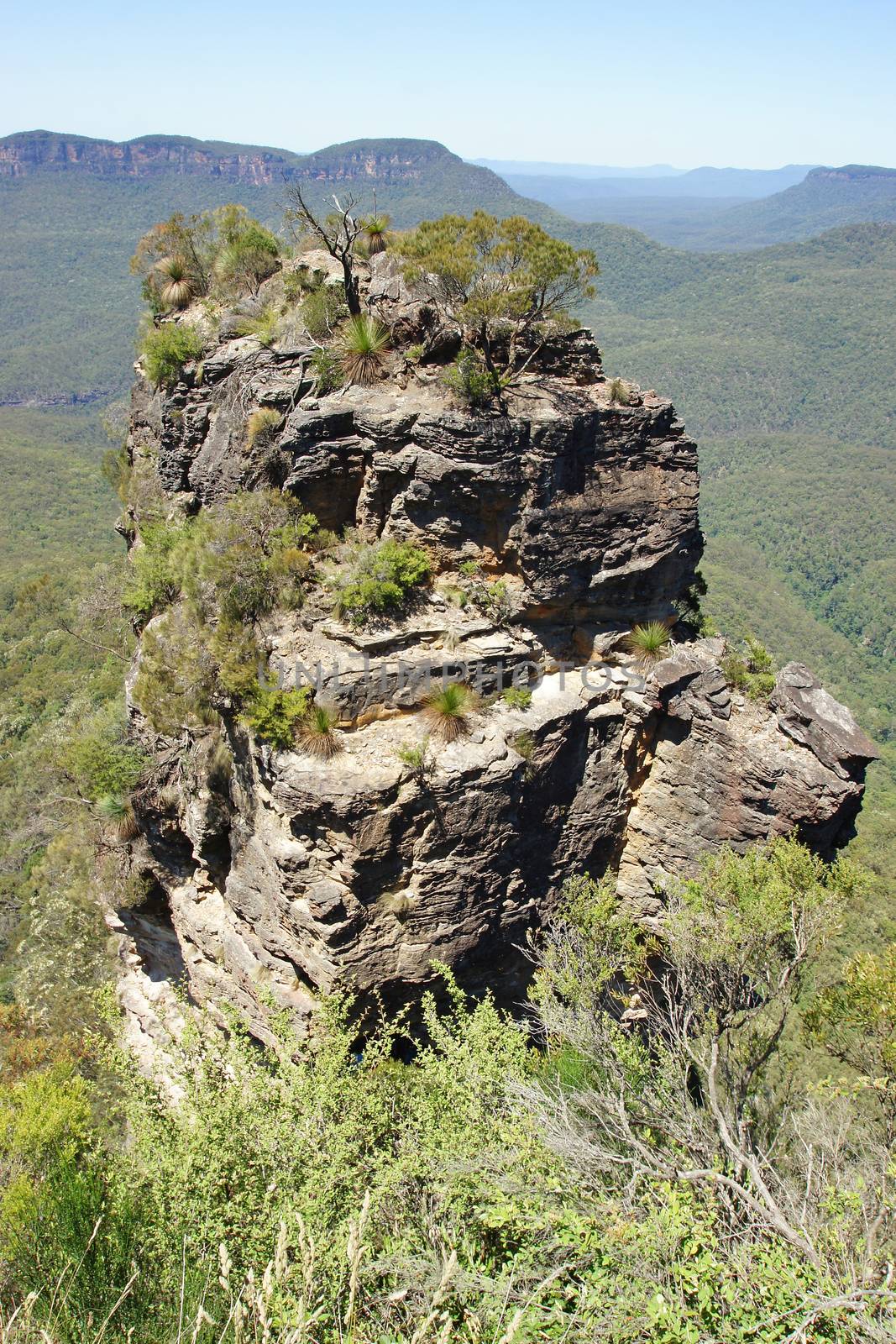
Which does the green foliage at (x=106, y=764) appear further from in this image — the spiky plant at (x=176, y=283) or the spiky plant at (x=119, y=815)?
the spiky plant at (x=176, y=283)

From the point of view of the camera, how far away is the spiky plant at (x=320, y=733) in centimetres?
1275

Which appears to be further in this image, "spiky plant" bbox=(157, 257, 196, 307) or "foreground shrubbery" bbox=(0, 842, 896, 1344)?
"spiky plant" bbox=(157, 257, 196, 307)

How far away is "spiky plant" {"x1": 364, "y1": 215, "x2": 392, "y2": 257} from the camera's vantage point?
1712 cm

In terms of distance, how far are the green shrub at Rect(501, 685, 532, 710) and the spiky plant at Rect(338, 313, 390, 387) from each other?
640 centimetres

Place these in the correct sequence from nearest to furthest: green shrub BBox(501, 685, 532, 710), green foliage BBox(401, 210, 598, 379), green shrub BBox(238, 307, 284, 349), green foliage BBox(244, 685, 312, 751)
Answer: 1. green foliage BBox(244, 685, 312, 751)
2. green shrub BBox(501, 685, 532, 710)
3. green foliage BBox(401, 210, 598, 379)
4. green shrub BBox(238, 307, 284, 349)

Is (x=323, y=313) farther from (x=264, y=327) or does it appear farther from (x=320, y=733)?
(x=320, y=733)

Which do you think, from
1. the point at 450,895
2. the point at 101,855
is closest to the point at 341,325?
the point at 450,895

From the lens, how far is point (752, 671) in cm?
1538

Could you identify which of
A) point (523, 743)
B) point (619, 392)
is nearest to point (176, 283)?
point (619, 392)

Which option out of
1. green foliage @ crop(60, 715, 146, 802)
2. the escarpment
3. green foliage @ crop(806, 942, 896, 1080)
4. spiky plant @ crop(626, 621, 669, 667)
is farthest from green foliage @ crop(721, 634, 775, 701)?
green foliage @ crop(60, 715, 146, 802)

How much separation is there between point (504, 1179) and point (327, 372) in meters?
13.3

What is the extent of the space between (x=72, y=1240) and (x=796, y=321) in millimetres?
219007

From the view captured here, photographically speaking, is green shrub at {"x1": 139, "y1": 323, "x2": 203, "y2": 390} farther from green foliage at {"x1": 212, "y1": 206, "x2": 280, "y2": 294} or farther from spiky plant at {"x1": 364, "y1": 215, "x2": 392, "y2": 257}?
spiky plant at {"x1": 364, "y1": 215, "x2": 392, "y2": 257}

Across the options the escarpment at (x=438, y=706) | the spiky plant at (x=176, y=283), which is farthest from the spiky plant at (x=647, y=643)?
the spiky plant at (x=176, y=283)
